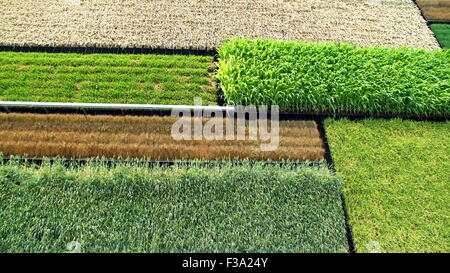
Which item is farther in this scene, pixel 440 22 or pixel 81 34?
pixel 440 22

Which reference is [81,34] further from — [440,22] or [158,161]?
[440,22]

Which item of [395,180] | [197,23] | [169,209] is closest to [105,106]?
[169,209]

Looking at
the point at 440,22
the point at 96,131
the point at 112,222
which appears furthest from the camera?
the point at 440,22

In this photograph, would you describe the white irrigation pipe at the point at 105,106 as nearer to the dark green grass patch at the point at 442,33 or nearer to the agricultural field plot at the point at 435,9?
the dark green grass patch at the point at 442,33

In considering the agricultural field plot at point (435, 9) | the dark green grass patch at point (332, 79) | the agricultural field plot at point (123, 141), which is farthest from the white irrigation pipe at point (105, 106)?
the agricultural field plot at point (435, 9)

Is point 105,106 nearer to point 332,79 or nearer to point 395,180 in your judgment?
point 332,79

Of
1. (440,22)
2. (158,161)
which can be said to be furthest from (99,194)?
(440,22)
